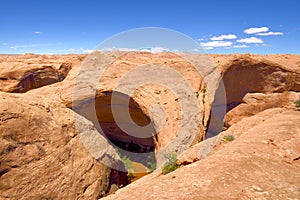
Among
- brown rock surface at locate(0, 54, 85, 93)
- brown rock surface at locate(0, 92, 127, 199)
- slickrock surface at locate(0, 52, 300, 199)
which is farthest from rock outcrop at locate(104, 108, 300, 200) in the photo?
brown rock surface at locate(0, 54, 85, 93)

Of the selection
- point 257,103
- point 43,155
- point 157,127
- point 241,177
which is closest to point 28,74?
point 157,127

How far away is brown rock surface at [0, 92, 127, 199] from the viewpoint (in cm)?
606

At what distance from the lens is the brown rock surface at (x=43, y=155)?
6062mm

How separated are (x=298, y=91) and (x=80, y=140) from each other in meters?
11.7

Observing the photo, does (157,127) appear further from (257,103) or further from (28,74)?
(28,74)

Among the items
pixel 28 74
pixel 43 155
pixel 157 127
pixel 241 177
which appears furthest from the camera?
pixel 28 74

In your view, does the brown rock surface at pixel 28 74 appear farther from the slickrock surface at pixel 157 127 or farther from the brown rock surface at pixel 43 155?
the brown rock surface at pixel 43 155

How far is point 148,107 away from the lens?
11.0 meters

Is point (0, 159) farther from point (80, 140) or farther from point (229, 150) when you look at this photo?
point (229, 150)

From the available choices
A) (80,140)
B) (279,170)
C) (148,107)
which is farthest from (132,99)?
(279,170)

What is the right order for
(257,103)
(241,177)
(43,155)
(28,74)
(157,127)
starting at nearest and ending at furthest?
(241,177) → (43,155) → (157,127) → (257,103) → (28,74)

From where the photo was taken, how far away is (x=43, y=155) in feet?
21.5

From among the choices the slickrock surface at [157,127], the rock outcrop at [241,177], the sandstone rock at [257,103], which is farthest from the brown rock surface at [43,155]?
the sandstone rock at [257,103]

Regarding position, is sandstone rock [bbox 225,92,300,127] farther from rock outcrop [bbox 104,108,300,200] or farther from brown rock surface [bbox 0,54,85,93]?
brown rock surface [bbox 0,54,85,93]
